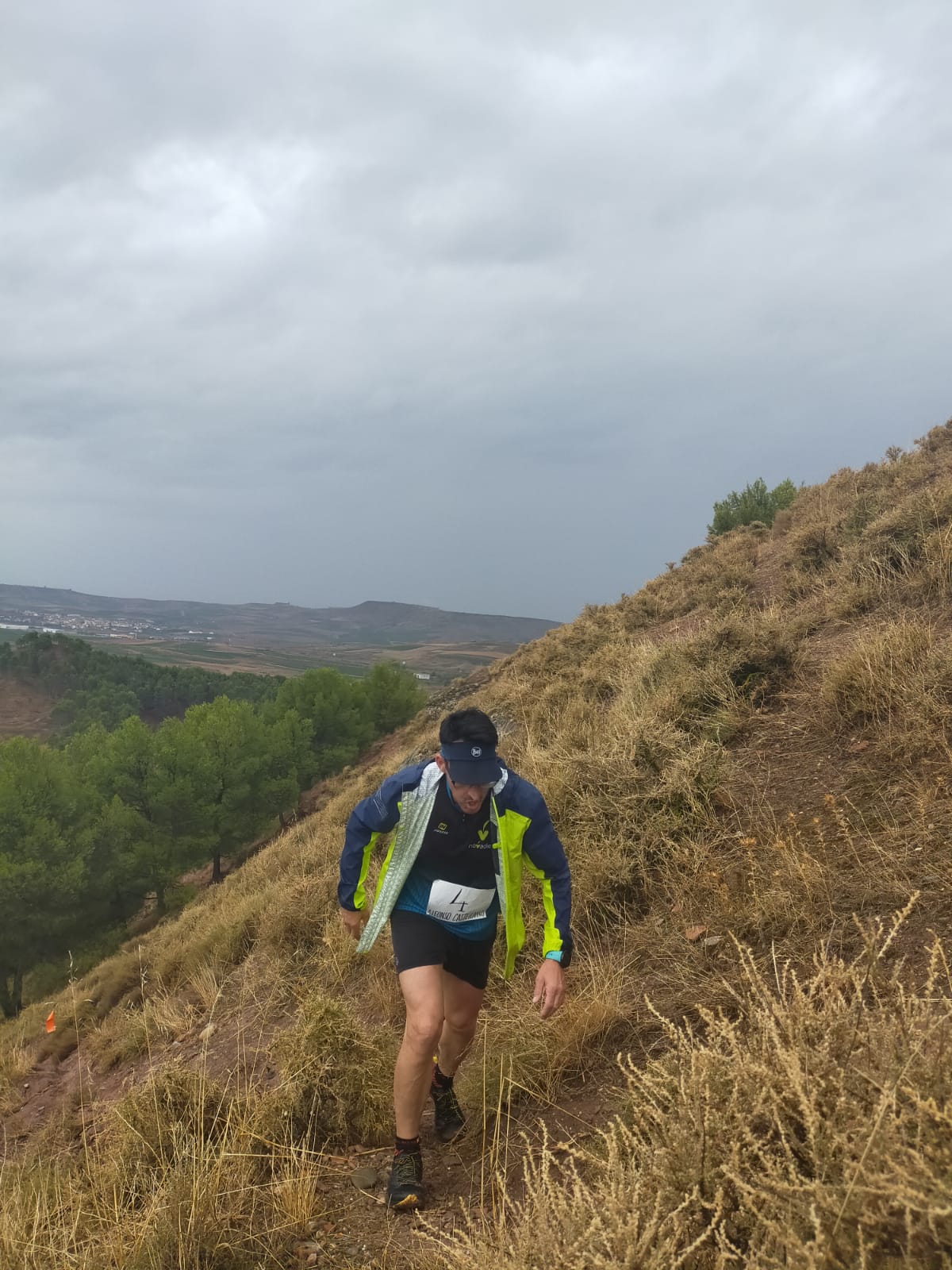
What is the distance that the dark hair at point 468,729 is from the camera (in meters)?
2.76

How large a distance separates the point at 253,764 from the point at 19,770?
749 cm

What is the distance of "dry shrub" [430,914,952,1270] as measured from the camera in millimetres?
1333

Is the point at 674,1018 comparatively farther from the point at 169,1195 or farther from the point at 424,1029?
the point at 169,1195

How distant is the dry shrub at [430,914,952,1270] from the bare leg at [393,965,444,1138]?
77 centimetres

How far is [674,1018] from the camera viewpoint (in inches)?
121

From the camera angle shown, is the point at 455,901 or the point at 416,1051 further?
the point at 455,901

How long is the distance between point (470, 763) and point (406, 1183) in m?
1.56

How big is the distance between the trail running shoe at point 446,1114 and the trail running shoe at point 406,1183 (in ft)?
1.23

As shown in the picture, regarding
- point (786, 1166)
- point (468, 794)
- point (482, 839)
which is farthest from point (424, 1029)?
point (786, 1166)

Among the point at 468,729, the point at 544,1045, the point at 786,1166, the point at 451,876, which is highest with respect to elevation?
the point at 468,729

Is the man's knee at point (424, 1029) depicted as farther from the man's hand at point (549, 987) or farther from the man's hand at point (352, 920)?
the man's hand at point (352, 920)

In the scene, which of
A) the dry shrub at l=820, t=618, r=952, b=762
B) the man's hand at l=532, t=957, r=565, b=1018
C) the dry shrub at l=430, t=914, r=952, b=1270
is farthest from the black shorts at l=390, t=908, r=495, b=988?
the dry shrub at l=820, t=618, r=952, b=762

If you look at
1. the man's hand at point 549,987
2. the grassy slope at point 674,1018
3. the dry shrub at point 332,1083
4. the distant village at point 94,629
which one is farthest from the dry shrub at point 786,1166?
the distant village at point 94,629

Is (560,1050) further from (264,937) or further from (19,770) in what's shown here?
(19,770)
